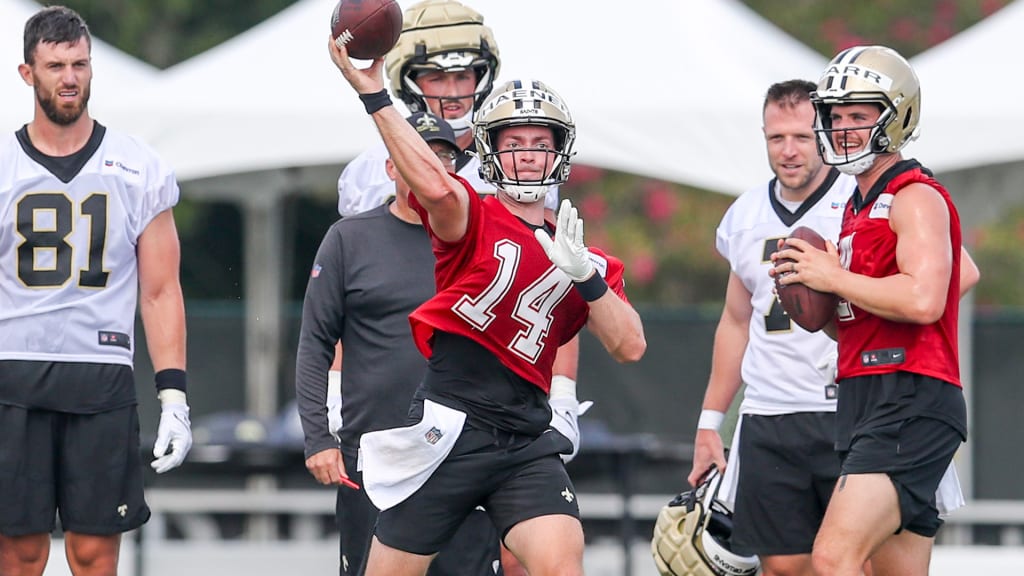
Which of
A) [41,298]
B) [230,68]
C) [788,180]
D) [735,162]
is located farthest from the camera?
[230,68]

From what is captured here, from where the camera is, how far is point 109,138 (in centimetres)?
606

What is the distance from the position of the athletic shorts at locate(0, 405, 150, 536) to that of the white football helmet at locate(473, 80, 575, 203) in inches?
65.8

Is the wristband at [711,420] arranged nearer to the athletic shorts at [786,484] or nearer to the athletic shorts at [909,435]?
the athletic shorts at [786,484]

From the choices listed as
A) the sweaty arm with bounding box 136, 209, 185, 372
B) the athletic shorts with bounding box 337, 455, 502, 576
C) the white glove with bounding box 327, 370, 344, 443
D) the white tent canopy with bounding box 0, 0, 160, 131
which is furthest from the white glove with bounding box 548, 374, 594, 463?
the white tent canopy with bounding box 0, 0, 160, 131

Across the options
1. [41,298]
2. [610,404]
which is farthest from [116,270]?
[610,404]

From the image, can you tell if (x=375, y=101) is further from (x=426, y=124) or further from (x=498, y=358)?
(x=426, y=124)

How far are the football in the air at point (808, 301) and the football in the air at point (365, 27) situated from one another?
142 cm

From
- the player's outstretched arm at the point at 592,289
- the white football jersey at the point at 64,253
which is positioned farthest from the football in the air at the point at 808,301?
the white football jersey at the point at 64,253

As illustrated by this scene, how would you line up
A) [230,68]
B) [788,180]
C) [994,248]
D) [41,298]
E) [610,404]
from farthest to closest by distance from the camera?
[994,248] < [610,404] < [230,68] < [788,180] < [41,298]

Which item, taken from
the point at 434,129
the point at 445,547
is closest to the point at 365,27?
the point at 434,129

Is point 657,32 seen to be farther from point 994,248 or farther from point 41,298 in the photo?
point 994,248

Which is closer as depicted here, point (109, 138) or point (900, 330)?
point (900, 330)

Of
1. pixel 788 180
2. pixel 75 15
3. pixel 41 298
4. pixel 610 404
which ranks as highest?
pixel 75 15

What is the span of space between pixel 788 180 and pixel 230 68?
15.0 feet
